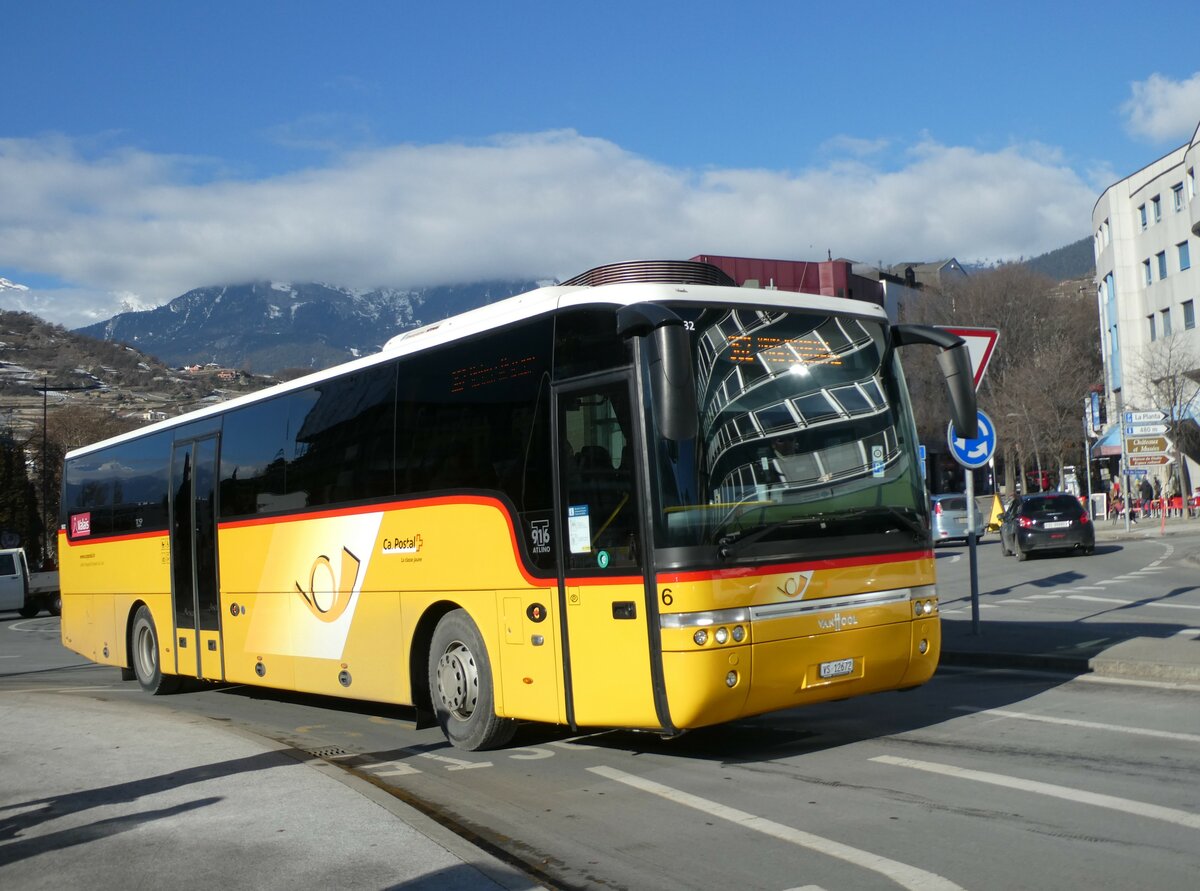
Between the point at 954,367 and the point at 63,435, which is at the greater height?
the point at 63,435

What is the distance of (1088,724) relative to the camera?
30.7 ft

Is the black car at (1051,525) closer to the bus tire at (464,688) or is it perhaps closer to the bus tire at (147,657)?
the bus tire at (147,657)

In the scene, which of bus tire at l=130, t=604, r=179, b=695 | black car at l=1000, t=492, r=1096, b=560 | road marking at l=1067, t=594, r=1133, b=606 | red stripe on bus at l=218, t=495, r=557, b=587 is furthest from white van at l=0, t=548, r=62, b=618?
road marking at l=1067, t=594, r=1133, b=606

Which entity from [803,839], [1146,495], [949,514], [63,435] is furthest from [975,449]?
[63,435]

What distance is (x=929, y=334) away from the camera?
31.7 feet

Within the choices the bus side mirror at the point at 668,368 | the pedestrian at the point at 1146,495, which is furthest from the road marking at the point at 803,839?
the pedestrian at the point at 1146,495

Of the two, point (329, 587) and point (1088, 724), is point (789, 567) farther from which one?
point (329, 587)

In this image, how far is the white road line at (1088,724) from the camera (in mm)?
8702

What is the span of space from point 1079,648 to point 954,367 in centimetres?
504

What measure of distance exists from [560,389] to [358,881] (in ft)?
13.2

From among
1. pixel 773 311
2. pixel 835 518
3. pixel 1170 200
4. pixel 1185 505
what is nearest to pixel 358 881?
pixel 835 518

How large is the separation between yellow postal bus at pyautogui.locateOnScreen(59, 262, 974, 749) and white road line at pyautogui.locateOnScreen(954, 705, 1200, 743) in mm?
1098

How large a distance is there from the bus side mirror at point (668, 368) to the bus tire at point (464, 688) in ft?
9.28

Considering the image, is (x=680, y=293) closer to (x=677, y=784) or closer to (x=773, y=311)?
(x=773, y=311)
